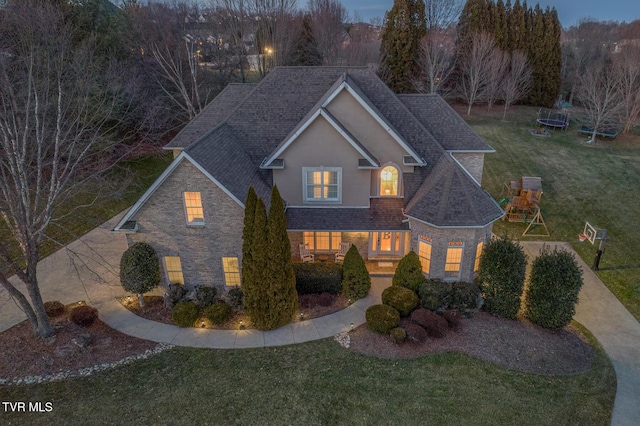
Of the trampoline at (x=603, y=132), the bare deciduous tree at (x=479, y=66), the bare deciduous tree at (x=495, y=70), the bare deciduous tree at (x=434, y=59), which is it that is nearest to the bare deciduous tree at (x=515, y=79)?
the bare deciduous tree at (x=495, y=70)

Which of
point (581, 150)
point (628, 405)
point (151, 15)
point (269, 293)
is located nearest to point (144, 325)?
point (269, 293)

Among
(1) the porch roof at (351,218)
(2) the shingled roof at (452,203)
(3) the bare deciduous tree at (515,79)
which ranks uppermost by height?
(3) the bare deciduous tree at (515,79)

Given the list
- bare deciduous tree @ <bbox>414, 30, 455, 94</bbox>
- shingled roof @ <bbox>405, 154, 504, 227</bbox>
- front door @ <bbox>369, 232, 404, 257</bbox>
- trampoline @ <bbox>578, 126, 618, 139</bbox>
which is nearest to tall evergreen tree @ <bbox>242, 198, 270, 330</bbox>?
front door @ <bbox>369, 232, 404, 257</bbox>

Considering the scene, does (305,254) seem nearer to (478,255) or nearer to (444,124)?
(478,255)

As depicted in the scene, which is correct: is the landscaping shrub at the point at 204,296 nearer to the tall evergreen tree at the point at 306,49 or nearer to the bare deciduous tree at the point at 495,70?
the tall evergreen tree at the point at 306,49

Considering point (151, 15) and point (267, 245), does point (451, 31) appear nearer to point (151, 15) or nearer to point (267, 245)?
point (151, 15)

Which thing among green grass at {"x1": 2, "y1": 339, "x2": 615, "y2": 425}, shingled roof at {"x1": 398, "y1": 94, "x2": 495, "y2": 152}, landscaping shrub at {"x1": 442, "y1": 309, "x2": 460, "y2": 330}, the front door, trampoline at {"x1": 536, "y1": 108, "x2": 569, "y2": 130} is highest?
shingled roof at {"x1": 398, "y1": 94, "x2": 495, "y2": 152}

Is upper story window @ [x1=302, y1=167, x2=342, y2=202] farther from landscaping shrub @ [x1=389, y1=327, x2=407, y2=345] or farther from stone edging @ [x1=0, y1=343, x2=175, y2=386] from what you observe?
stone edging @ [x1=0, y1=343, x2=175, y2=386]
